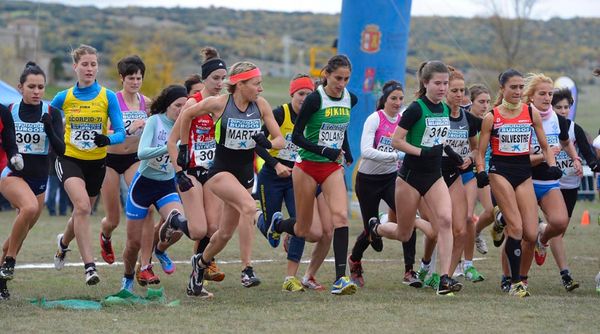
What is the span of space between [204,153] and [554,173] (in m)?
3.21

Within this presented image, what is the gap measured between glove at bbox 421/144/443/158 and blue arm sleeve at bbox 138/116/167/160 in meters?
2.31

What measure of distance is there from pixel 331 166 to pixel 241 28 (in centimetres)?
8109

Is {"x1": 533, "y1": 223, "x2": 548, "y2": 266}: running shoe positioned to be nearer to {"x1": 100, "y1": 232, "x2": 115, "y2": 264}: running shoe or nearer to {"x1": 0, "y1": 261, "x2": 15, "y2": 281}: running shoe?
{"x1": 100, "y1": 232, "x2": 115, "y2": 264}: running shoe

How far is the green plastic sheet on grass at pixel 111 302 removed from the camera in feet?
29.2

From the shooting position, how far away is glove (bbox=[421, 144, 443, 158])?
972 cm

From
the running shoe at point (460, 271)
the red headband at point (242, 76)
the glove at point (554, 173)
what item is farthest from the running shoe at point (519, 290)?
the red headband at point (242, 76)

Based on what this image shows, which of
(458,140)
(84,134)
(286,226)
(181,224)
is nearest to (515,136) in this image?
(458,140)

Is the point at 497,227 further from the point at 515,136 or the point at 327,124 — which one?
the point at 327,124

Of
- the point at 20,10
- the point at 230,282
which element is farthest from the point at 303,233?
the point at 20,10

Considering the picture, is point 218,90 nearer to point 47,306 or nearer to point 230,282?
point 230,282

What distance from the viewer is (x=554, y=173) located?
10062mm

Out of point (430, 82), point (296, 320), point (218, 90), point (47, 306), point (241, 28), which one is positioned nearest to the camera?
point (296, 320)

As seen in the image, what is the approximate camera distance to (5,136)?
371 inches

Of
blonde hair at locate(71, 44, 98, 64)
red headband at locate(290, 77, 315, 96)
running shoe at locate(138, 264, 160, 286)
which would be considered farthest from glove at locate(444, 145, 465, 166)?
blonde hair at locate(71, 44, 98, 64)
